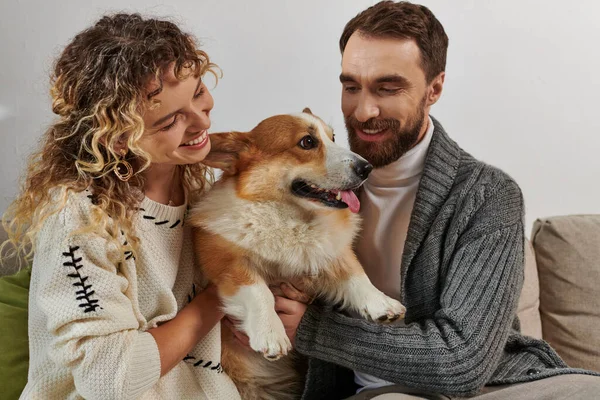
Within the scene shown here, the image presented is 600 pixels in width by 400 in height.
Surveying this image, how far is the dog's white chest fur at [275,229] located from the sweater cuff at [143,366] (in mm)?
325

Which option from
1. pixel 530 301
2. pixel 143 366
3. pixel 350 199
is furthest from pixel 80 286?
pixel 530 301

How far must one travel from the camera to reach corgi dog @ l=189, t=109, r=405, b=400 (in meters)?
1.50

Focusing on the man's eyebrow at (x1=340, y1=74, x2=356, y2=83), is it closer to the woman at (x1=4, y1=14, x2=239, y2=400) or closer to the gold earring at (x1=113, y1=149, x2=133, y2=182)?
the woman at (x1=4, y1=14, x2=239, y2=400)

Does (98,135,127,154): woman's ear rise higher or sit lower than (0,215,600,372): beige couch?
higher

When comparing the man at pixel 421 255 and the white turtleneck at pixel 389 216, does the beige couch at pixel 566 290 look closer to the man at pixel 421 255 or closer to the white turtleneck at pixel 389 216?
the man at pixel 421 255

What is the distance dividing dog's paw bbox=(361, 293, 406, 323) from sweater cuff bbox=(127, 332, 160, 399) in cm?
53

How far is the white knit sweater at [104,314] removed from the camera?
1.28 meters

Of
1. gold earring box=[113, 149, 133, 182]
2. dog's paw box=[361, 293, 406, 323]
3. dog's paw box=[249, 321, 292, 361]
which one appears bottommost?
dog's paw box=[249, 321, 292, 361]

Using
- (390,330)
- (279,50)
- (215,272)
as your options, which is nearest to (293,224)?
(215,272)

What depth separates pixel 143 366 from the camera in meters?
1.33

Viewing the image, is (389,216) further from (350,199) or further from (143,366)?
(143,366)

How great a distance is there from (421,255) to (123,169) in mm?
806

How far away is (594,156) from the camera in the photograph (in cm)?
256

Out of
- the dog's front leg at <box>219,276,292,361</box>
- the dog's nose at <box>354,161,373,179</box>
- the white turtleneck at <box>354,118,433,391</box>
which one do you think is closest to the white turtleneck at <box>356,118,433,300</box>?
the white turtleneck at <box>354,118,433,391</box>
